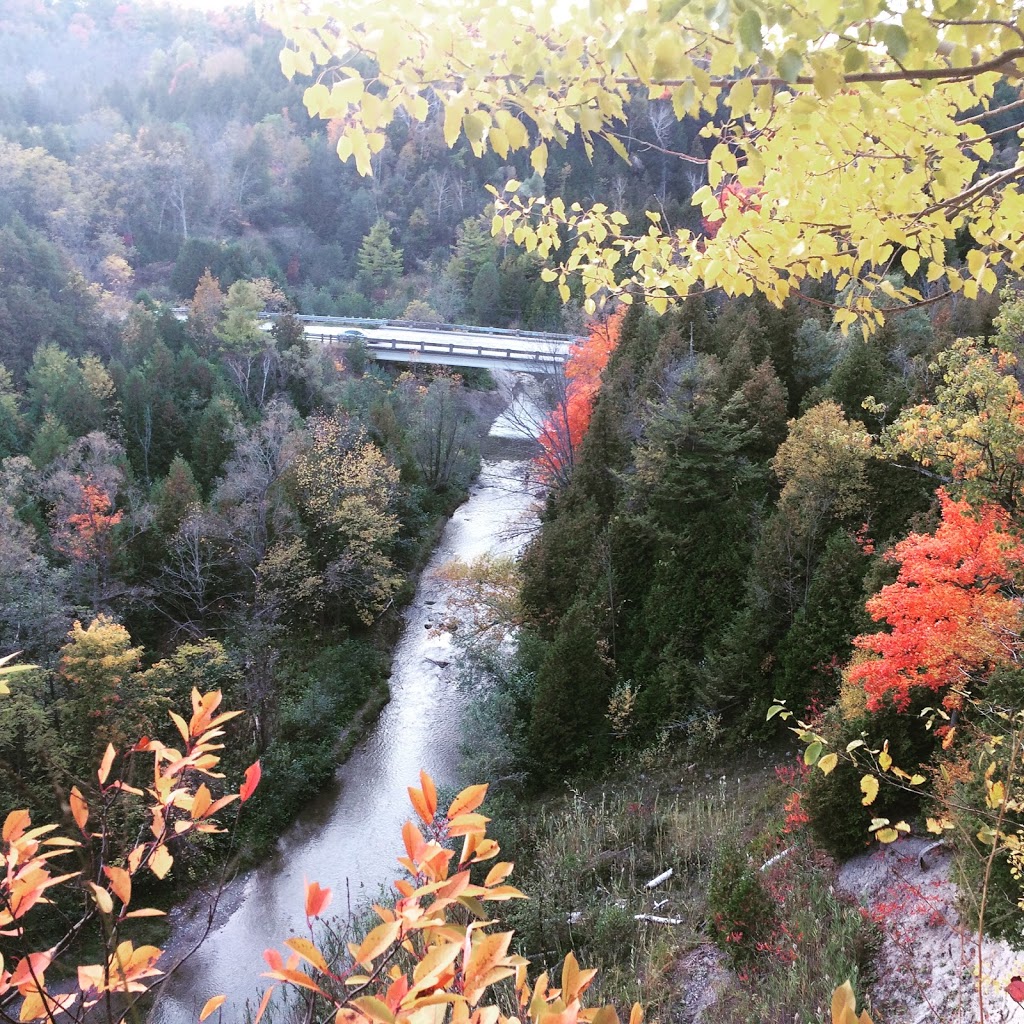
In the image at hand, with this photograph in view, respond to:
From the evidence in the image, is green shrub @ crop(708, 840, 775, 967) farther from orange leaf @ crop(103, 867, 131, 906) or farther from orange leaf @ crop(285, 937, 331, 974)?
orange leaf @ crop(103, 867, 131, 906)

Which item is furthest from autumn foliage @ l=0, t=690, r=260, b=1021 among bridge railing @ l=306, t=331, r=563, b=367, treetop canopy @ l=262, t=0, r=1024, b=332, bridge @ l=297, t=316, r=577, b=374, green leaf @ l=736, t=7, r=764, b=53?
bridge railing @ l=306, t=331, r=563, b=367

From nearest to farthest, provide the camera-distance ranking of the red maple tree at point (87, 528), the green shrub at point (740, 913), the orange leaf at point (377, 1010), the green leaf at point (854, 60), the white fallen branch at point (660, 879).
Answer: the orange leaf at point (377, 1010), the green leaf at point (854, 60), the green shrub at point (740, 913), the white fallen branch at point (660, 879), the red maple tree at point (87, 528)

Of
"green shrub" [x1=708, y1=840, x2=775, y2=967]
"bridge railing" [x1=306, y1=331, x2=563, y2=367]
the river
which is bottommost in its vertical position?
the river

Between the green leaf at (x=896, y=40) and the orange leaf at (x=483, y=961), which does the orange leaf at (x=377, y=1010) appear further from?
the green leaf at (x=896, y=40)

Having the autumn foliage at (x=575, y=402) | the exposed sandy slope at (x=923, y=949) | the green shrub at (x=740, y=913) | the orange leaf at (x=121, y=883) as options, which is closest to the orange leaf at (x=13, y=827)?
the orange leaf at (x=121, y=883)

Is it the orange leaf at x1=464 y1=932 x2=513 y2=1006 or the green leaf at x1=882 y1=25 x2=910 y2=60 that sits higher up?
the green leaf at x1=882 y1=25 x2=910 y2=60

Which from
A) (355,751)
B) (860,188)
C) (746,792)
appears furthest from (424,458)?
(860,188)

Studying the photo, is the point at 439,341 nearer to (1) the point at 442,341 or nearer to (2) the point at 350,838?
(1) the point at 442,341
